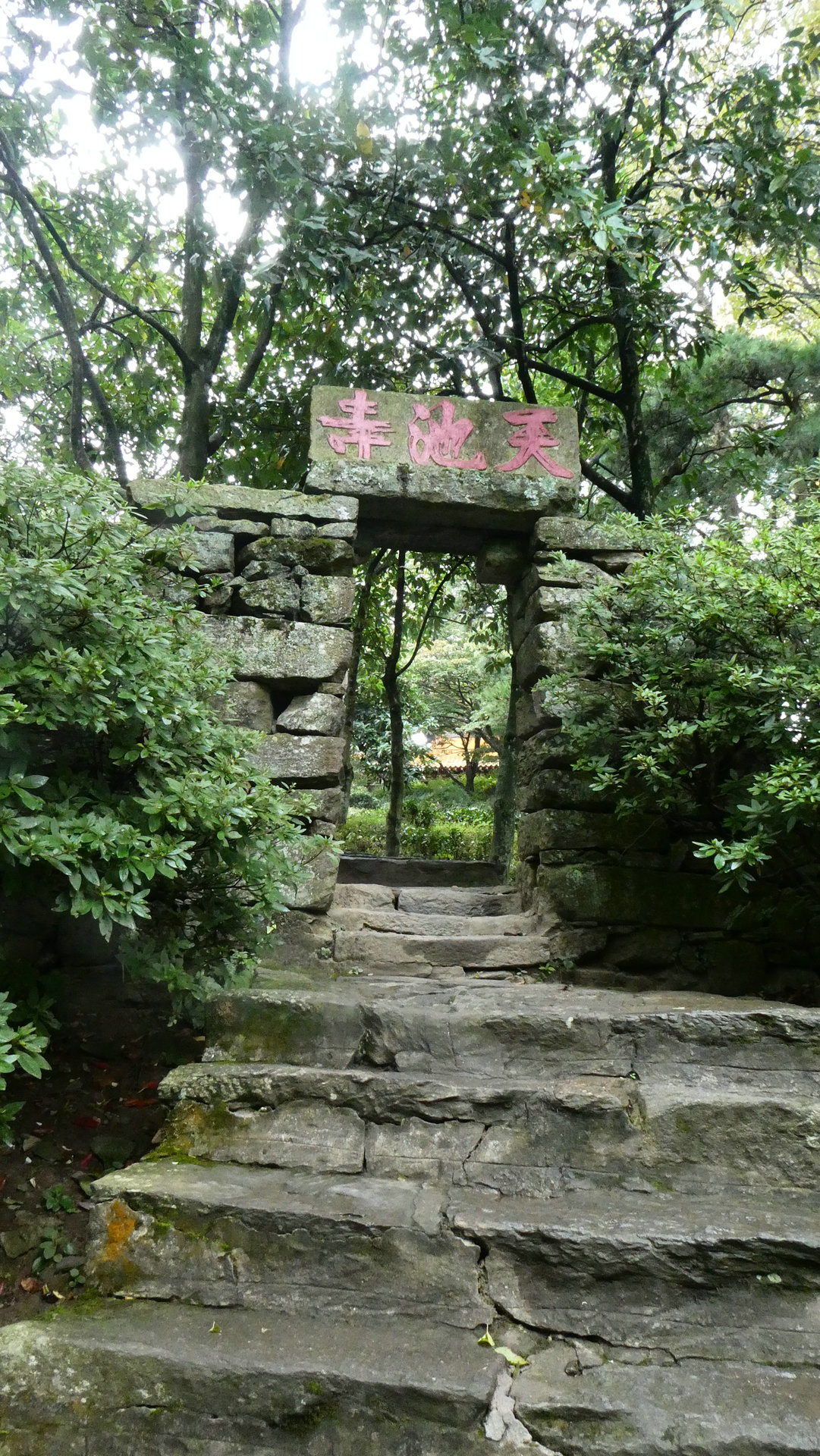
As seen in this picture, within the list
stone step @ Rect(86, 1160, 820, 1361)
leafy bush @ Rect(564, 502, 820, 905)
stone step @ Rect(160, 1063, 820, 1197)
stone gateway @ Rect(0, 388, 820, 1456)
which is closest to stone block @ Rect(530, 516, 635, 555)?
stone gateway @ Rect(0, 388, 820, 1456)

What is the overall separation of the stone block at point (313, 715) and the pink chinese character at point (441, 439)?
1.35 m

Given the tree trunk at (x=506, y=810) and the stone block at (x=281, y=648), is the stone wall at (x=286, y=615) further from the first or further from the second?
the tree trunk at (x=506, y=810)

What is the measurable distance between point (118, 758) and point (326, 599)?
1842 millimetres

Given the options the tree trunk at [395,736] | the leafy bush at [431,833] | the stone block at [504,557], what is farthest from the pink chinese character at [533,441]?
the leafy bush at [431,833]

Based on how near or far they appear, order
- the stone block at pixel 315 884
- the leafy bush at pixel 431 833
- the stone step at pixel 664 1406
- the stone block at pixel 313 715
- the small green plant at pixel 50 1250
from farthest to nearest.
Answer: the leafy bush at pixel 431 833, the stone block at pixel 313 715, the stone block at pixel 315 884, the small green plant at pixel 50 1250, the stone step at pixel 664 1406

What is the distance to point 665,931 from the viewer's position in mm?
3949

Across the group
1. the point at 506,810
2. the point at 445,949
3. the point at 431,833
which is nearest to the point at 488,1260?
the point at 445,949

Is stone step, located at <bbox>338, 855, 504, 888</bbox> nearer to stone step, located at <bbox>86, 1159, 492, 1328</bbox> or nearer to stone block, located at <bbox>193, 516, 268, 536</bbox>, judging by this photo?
stone block, located at <bbox>193, 516, 268, 536</bbox>

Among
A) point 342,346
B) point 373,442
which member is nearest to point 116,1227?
point 373,442

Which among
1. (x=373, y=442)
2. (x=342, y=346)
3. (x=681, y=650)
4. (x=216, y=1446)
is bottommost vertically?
(x=216, y=1446)

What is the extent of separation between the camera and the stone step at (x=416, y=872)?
6.44 metres

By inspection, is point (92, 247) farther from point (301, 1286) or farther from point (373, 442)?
point (301, 1286)

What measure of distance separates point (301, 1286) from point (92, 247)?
722cm

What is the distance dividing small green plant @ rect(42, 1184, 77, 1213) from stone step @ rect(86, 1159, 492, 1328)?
17.5 inches
